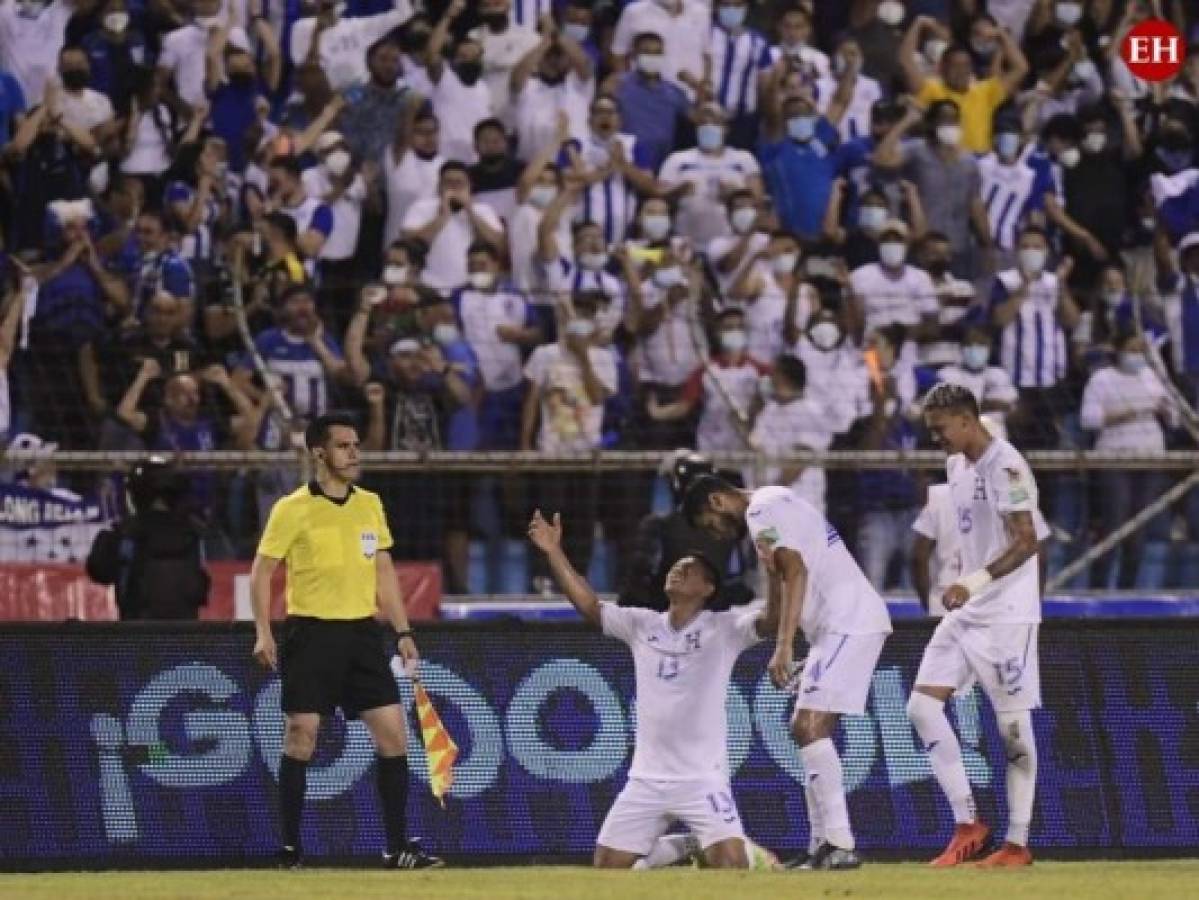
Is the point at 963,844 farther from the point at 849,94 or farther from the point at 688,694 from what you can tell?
the point at 849,94

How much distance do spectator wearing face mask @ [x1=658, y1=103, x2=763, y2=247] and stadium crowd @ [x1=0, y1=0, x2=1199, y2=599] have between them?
0.09ft

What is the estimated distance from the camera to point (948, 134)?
22.5 metres

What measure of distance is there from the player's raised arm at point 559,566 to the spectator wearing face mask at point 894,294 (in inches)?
296

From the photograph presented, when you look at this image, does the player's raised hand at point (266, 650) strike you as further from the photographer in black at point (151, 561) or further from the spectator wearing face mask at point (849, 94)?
the spectator wearing face mask at point (849, 94)

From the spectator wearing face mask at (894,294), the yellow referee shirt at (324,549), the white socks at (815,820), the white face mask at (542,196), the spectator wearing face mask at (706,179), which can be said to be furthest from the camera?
the spectator wearing face mask at (706,179)

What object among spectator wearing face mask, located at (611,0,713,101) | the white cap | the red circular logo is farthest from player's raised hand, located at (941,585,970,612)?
the red circular logo

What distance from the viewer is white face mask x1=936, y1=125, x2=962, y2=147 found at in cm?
2245

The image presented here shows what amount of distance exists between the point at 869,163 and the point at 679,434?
12.1ft

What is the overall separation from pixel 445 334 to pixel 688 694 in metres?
6.81

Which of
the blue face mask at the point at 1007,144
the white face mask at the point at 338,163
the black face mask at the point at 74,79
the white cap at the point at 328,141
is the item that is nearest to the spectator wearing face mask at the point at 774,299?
the blue face mask at the point at 1007,144

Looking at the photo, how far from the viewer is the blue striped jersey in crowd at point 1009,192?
22.7 meters

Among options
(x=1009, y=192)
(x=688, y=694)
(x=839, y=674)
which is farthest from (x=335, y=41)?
(x=839, y=674)

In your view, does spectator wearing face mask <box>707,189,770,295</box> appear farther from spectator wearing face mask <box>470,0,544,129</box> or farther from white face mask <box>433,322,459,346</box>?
white face mask <box>433,322,459,346</box>

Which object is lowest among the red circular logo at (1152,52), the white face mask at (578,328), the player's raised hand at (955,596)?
the player's raised hand at (955,596)
